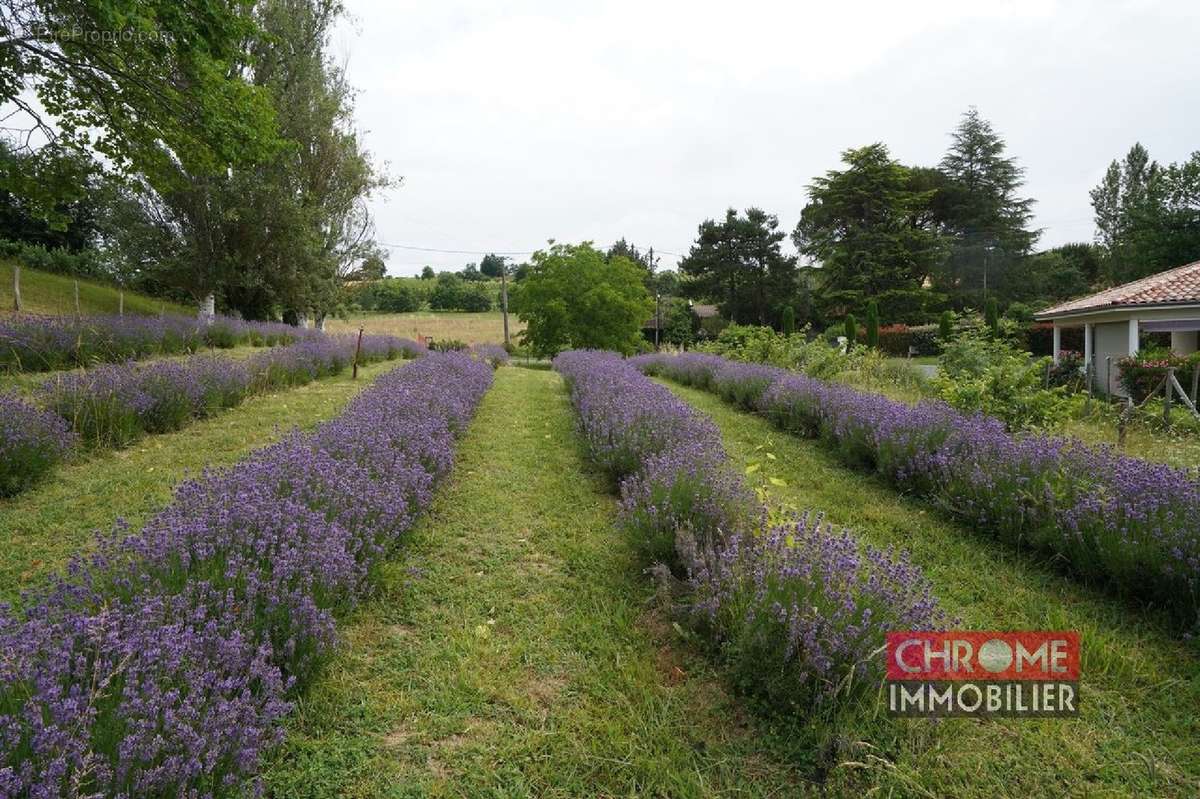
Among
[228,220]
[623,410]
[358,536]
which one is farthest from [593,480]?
[228,220]

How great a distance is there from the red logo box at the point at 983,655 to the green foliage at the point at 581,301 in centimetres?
2115

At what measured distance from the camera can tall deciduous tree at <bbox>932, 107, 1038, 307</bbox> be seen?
38.2 meters

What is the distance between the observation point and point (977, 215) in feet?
130

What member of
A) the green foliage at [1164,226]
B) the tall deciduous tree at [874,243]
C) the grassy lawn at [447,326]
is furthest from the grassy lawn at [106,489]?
the green foliage at [1164,226]

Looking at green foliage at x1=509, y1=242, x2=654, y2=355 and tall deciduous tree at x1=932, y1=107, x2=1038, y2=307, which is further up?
tall deciduous tree at x1=932, y1=107, x2=1038, y2=307

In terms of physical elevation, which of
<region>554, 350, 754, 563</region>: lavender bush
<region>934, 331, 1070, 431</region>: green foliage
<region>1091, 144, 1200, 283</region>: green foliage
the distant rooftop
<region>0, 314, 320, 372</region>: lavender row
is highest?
<region>1091, 144, 1200, 283</region>: green foliage

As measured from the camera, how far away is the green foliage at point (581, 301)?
23.6m

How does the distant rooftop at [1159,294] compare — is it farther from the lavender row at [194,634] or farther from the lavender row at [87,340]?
the lavender row at [87,340]

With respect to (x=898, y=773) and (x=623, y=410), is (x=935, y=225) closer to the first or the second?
(x=623, y=410)

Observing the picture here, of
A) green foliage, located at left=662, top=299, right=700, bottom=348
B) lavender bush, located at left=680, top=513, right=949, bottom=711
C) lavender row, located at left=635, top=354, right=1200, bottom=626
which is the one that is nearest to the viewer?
lavender bush, located at left=680, top=513, right=949, bottom=711

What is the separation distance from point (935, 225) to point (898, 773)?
159 feet

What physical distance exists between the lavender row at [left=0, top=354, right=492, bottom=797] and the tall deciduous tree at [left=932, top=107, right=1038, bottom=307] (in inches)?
1646

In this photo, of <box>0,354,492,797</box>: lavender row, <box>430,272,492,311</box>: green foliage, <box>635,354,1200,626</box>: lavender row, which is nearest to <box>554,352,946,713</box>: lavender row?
<box>635,354,1200,626</box>: lavender row

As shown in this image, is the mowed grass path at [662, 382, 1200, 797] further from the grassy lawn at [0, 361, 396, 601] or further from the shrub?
the shrub
